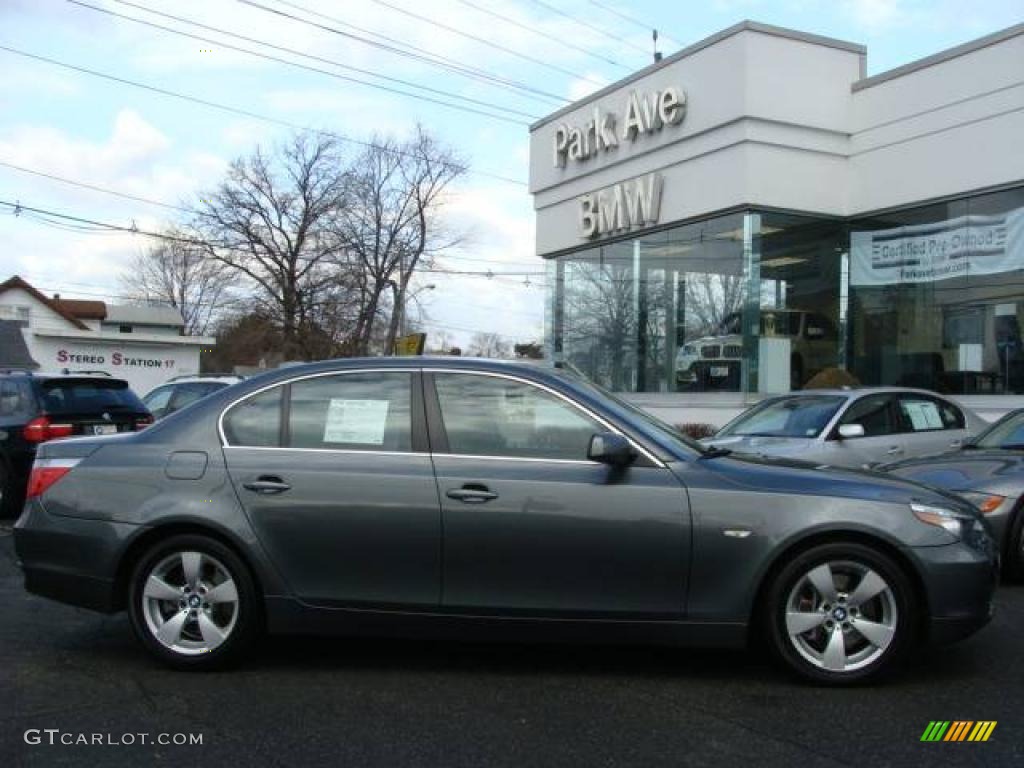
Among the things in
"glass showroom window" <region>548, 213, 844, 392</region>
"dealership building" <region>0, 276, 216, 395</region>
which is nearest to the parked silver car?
"glass showroom window" <region>548, 213, 844, 392</region>

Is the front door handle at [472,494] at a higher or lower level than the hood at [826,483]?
lower

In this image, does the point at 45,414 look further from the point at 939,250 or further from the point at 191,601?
the point at 939,250

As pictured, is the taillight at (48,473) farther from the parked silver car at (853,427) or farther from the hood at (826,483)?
the parked silver car at (853,427)

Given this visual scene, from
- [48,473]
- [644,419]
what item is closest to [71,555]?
[48,473]

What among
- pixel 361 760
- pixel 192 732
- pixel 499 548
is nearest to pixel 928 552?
pixel 499 548

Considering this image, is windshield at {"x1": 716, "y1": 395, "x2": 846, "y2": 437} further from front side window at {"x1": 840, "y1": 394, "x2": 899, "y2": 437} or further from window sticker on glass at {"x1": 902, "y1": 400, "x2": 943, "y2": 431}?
window sticker on glass at {"x1": 902, "y1": 400, "x2": 943, "y2": 431}

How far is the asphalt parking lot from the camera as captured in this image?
398 cm

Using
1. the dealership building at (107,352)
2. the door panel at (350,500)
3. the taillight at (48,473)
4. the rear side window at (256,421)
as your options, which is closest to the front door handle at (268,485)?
the door panel at (350,500)

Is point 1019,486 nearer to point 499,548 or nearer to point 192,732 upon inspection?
point 499,548

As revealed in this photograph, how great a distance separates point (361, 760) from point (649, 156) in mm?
16815

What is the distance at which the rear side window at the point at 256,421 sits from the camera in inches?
204

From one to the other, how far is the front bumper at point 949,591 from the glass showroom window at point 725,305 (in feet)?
37.1

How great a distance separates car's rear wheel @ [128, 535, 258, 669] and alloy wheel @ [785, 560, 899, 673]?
2654 mm

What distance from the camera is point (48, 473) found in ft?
17.7
